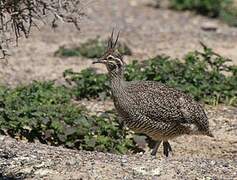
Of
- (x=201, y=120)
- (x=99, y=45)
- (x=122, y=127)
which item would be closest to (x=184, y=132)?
(x=201, y=120)

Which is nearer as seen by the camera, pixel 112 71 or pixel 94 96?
pixel 112 71

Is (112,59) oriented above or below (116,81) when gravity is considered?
above

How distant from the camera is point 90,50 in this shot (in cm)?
1339

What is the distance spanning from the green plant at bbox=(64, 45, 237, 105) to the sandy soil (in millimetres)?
235

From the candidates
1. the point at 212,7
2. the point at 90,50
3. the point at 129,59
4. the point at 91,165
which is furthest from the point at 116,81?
the point at 212,7

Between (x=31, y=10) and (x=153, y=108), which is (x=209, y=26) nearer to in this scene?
(x=153, y=108)

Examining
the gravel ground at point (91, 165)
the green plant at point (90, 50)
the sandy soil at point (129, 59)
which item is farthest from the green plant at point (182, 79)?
the gravel ground at point (91, 165)

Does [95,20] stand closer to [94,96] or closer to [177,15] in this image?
[177,15]

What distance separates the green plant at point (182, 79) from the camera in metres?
10.7

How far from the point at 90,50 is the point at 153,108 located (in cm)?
476

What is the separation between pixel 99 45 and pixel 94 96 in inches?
108

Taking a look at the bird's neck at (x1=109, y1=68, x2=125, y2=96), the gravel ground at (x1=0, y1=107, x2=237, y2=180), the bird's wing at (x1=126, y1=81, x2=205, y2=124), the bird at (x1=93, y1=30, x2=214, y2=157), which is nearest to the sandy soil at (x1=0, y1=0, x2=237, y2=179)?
the gravel ground at (x1=0, y1=107, x2=237, y2=180)

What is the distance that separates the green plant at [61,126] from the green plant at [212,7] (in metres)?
7.72

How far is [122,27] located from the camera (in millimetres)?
16234
